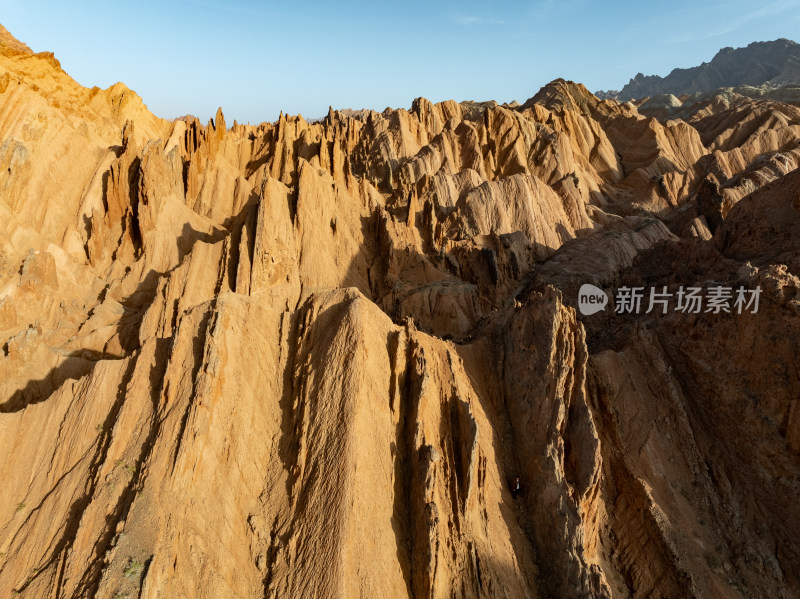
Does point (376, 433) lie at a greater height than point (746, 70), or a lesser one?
lesser

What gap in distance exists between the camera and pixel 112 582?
29.9 feet

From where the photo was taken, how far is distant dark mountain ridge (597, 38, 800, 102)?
13800 cm

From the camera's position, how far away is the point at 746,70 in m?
150

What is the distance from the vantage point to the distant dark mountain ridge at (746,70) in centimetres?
13800

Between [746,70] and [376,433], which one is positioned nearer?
[376,433]

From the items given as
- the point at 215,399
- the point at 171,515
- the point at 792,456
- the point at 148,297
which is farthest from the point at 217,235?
the point at 792,456

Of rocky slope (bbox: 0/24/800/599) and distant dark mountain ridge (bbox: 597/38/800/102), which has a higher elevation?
distant dark mountain ridge (bbox: 597/38/800/102)

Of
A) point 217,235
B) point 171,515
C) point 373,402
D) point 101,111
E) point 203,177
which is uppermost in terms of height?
point 101,111

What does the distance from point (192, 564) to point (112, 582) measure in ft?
4.73

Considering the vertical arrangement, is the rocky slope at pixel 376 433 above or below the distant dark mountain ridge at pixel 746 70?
below

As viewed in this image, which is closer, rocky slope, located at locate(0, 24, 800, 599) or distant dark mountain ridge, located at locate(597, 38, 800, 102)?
rocky slope, located at locate(0, 24, 800, 599)

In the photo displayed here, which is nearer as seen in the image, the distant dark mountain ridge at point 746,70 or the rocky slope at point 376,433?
the rocky slope at point 376,433

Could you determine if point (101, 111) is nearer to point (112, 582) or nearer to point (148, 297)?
point (148, 297)

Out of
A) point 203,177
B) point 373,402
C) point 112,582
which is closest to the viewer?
point 112,582
